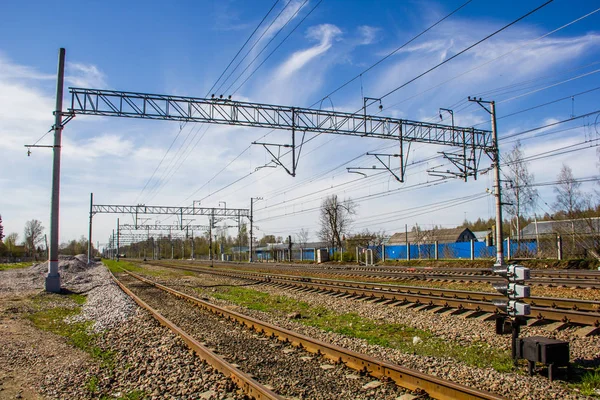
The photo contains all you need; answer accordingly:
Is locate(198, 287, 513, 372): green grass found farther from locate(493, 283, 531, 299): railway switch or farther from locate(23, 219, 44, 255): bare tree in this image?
locate(23, 219, 44, 255): bare tree

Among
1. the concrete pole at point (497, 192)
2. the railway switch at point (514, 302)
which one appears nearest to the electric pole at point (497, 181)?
the concrete pole at point (497, 192)

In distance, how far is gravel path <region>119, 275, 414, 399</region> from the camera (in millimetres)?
5934

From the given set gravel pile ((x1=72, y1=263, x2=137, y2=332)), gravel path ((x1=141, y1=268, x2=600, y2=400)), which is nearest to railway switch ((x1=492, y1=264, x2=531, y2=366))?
gravel path ((x1=141, y1=268, x2=600, y2=400))

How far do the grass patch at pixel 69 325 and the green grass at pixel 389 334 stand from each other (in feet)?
15.4

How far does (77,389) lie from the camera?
254 inches

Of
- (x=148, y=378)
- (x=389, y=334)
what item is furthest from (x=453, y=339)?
(x=148, y=378)

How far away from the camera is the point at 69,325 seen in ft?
40.0

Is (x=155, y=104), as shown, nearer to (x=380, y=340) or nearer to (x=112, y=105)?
(x=112, y=105)

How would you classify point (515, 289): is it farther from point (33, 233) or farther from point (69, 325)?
point (33, 233)

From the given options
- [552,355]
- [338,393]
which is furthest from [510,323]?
[338,393]

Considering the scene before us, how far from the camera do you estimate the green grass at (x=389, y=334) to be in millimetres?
7480

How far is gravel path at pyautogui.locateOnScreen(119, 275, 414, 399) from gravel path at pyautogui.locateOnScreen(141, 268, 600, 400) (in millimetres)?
978

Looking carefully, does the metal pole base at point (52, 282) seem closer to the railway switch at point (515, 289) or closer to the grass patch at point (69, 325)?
the grass patch at point (69, 325)

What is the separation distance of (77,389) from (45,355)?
109 inches
